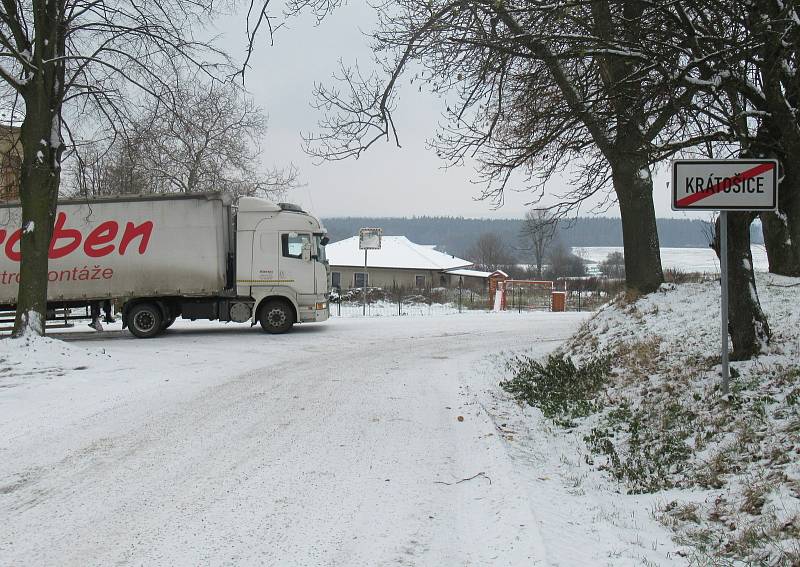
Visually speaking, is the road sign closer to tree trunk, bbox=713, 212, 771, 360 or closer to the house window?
the house window

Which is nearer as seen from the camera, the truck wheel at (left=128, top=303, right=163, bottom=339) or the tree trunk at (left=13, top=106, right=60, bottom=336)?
the tree trunk at (left=13, top=106, right=60, bottom=336)

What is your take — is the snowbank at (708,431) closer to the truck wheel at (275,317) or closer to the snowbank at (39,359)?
the snowbank at (39,359)

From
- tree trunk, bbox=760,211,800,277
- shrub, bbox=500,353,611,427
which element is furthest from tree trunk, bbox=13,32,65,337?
tree trunk, bbox=760,211,800,277

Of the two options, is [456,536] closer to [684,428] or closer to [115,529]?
[115,529]

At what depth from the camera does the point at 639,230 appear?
44.2 ft

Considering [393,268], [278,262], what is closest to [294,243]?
[278,262]

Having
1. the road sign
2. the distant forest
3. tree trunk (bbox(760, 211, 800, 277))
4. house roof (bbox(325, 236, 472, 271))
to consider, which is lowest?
tree trunk (bbox(760, 211, 800, 277))

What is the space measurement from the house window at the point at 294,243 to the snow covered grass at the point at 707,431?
9.02 meters

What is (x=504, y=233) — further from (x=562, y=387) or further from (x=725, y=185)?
(x=725, y=185)

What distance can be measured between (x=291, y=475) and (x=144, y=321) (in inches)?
524

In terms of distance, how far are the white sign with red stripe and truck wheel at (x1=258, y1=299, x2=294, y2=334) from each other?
41.4ft

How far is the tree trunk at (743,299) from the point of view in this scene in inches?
320

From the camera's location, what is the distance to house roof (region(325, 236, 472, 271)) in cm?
6862

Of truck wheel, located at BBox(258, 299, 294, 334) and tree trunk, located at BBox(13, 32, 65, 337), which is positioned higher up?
tree trunk, located at BBox(13, 32, 65, 337)
